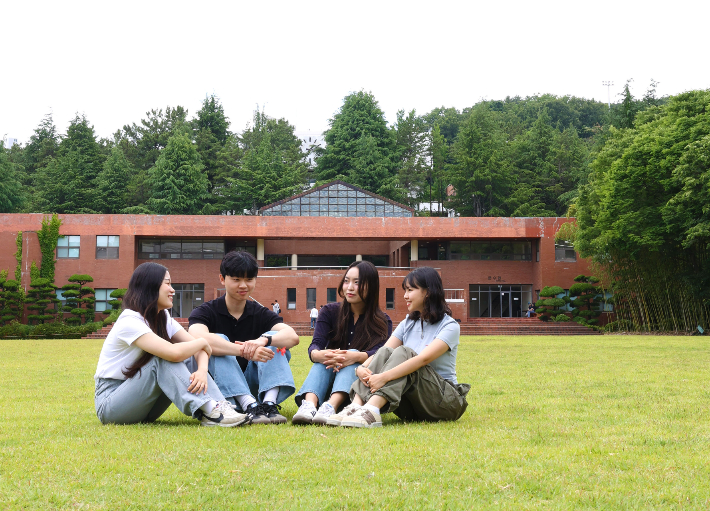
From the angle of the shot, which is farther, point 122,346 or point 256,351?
point 256,351

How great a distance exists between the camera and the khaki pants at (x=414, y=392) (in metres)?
4.96

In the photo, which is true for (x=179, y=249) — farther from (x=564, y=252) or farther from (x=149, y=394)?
(x=149, y=394)

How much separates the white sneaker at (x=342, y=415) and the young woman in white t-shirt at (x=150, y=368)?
59 cm

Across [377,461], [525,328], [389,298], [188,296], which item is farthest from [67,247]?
[377,461]

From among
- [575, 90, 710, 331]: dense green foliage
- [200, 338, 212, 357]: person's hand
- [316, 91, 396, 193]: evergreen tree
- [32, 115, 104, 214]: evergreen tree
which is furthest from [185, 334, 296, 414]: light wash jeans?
[32, 115, 104, 214]: evergreen tree

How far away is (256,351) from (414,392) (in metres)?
1.15

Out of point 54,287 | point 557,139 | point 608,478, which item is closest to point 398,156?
point 557,139

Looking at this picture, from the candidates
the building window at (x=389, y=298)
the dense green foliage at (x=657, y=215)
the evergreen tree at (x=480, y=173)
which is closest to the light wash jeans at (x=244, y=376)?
the dense green foliage at (x=657, y=215)

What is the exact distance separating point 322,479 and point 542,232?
3772 centimetres

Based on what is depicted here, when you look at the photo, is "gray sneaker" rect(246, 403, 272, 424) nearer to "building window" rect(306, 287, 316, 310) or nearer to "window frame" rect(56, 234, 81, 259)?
"building window" rect(306, 287, 316, 310)

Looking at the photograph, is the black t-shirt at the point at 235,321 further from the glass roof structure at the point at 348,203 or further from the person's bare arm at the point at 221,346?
the glass roof structure at the point at 348,203

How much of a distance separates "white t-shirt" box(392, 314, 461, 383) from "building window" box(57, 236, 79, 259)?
35667mm

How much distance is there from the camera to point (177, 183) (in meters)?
49.8

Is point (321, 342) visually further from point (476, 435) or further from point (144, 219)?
point (144, 219)
